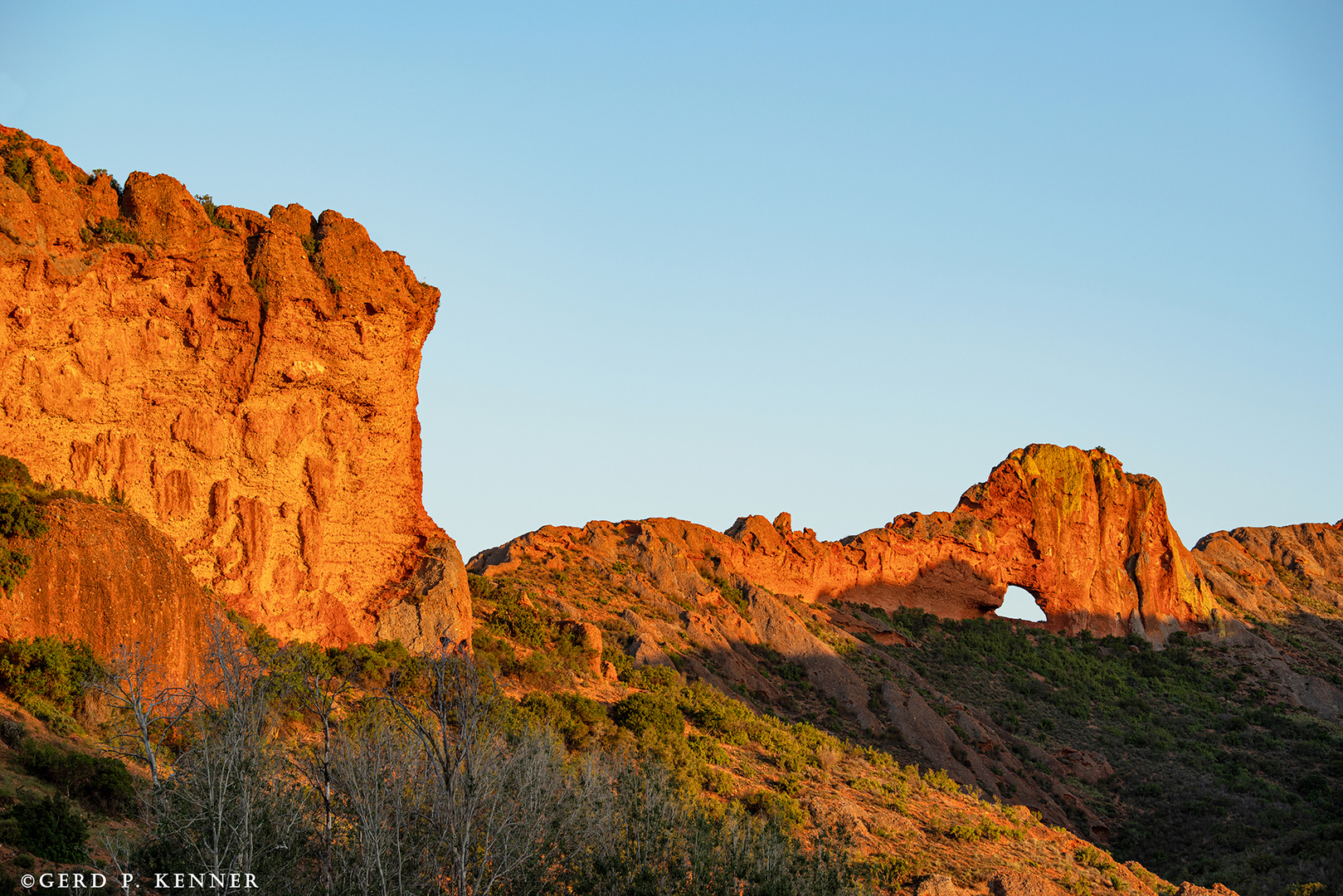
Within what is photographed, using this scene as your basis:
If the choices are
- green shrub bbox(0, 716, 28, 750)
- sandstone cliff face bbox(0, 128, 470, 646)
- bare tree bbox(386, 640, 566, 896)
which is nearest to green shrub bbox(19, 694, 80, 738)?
green shrub bbox(0, 716, 28, 750)

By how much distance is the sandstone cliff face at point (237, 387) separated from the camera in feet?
77.5

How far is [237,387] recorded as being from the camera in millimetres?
26516

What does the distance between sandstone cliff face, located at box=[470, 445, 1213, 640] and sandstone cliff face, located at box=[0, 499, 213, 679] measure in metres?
37.2

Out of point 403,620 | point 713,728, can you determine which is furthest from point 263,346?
point 713,728

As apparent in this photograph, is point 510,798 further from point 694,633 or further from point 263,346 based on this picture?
point 694,633

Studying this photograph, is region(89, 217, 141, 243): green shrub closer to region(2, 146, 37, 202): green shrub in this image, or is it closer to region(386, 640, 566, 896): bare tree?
region(2, 146, 37, 202): green shrub

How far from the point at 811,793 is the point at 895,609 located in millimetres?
33773

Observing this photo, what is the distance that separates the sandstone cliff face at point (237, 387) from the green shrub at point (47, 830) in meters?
10.4

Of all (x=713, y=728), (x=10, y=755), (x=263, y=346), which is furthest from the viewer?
(x=713, y=728)

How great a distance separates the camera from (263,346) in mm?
27047

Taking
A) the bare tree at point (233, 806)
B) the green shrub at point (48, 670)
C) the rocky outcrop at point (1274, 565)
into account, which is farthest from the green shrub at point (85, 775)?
the rocky outcrop at point (1274, 565)

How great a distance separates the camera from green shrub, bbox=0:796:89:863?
557 inches

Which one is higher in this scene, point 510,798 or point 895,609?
point 895,609

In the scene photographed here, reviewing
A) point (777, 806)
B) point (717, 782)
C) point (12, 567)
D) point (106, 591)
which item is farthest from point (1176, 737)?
point (12, 567)
